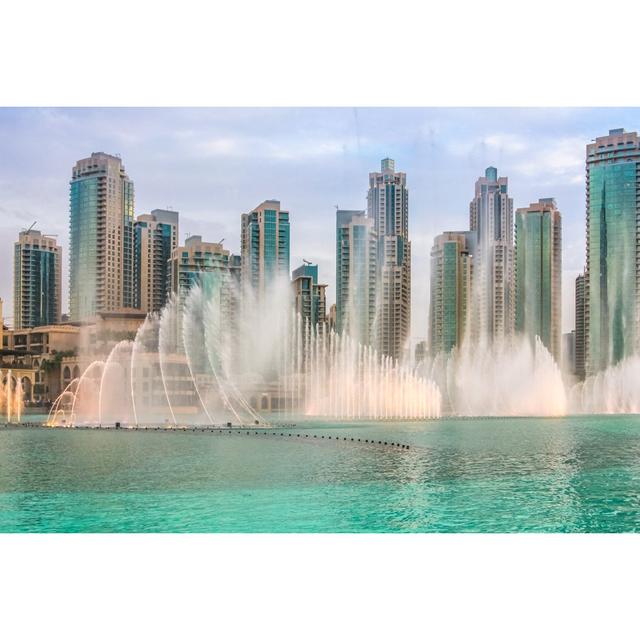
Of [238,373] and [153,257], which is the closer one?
[238,373]

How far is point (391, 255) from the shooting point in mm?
43531

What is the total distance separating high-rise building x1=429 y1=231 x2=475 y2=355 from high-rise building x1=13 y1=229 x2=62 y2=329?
18.9 m

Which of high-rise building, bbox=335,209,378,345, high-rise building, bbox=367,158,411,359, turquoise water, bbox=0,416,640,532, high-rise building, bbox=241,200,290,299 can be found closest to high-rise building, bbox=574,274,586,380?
high-rise building, bbox=367,158,411,359

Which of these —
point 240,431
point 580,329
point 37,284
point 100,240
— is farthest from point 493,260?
point 240,431

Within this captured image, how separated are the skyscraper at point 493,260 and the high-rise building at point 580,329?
4.29 meters

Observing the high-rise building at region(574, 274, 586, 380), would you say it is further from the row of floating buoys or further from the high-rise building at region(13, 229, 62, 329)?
the high-rise building at region(13, 229, 62, 329)

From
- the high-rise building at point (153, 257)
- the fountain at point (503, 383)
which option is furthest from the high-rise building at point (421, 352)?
the high-rise building at point (153, 257)

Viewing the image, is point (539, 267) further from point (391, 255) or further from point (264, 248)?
point (264, 248)

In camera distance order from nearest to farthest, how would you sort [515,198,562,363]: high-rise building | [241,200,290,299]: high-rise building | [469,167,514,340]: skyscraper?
1. [241,200,290,299]: high-rise building
2. [515,198,562,363]: high-rise building
3. [469,167,514,340]: skyscraper

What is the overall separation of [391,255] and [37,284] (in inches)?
686

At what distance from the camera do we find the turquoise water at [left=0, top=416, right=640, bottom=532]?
10148 mm

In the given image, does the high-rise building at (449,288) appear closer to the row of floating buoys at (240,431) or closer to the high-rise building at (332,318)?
the high-rise building at (332,318)
